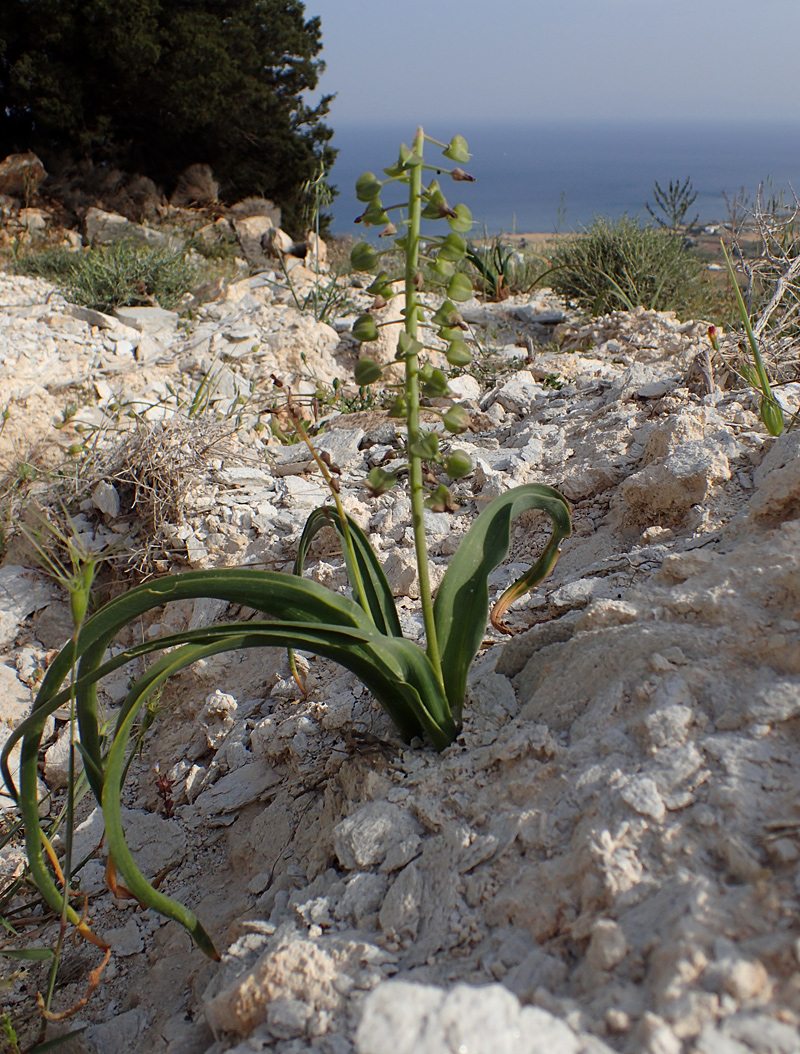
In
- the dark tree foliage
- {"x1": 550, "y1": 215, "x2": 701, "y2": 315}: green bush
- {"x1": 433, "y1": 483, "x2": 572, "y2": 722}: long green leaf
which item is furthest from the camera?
the dark tree foliage

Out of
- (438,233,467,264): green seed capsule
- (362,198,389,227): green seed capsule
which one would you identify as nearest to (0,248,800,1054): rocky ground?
(438,233,467,264): green seed capsule

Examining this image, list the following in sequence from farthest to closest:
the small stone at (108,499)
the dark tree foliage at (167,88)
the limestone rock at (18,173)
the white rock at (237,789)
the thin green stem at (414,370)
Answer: the dark tree foliage at (167,88) < the limestone rock at (18,173) < the small stone at (108,499) < the white rock at (237,789) < the thin green stem at (414,370)

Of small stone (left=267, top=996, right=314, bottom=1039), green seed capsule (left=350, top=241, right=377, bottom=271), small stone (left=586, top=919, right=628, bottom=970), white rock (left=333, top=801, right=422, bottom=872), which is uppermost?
green seed capsule (left=350, top=241, right=377, bottom=271)

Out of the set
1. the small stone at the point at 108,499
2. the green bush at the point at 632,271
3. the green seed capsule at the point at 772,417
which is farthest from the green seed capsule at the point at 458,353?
the green bush at the point at 632,271

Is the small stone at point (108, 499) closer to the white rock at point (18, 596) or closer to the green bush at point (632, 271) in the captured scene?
the white rock at point (18, 596)

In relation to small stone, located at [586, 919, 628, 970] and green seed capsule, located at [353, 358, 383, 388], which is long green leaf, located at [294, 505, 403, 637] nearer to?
green seed capsule, located at [353, 358, 383, 388]

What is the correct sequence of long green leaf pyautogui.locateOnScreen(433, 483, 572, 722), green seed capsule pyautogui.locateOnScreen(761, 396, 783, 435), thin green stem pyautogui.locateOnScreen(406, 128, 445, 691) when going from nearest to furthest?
1. thin green stem pyautogui.locateOnScreen(406, 128, 445, 691)
2. long green leaf pyautogui.locateOnScreen(433, 483, 572, 722)
3. green seed capsule pyautogui.locateOnScreen(761, 396, 783, 435)

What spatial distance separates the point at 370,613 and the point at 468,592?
21 centimetres

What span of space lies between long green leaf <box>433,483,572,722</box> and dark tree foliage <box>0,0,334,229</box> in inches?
508

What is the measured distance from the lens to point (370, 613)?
1585 mm

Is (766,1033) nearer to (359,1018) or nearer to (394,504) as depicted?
(359,1018)

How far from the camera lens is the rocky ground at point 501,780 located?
916mm

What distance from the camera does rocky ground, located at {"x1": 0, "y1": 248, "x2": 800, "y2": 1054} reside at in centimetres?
92

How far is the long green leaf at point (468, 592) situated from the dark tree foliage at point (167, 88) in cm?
1290
